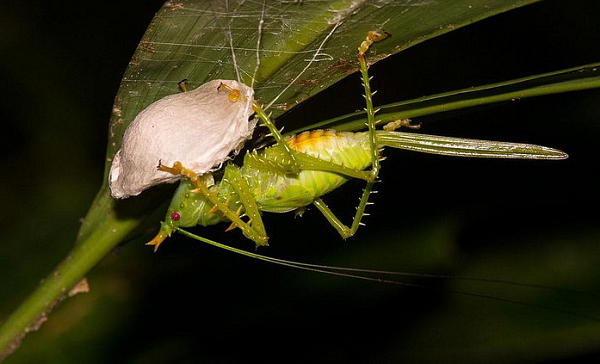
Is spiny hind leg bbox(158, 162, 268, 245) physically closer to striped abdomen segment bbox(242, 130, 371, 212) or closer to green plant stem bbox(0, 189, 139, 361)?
striped abdomen segment bbox(242, 130, 371, 212)

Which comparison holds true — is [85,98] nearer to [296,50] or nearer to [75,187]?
[75,187]

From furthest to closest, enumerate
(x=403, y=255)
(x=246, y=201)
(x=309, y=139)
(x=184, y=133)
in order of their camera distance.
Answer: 1. (x=403, y=255)
2. (x=246, y=201)
3. (x=309, y=139)
4. (x=184, y=133)

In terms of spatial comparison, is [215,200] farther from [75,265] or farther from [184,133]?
[75,265]

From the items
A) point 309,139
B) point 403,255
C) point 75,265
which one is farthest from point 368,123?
point 403,255

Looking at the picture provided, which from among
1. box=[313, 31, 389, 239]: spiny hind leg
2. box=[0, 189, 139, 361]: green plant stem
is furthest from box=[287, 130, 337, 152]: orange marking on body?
box=[0, 189, 139, 361]: green plant stem

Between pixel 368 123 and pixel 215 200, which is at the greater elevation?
pixel 368 123
